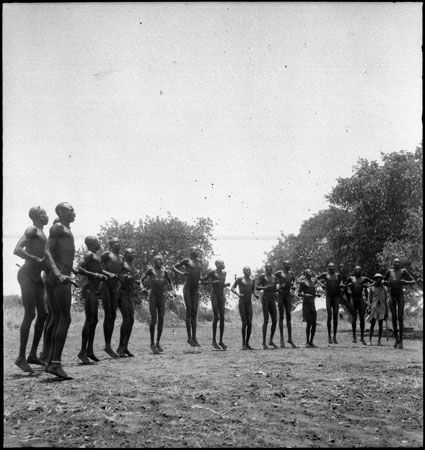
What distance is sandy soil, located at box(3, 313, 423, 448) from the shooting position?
5.14 m

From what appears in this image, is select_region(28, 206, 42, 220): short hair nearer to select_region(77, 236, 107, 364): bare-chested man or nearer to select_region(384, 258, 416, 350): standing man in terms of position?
select_region(77, 236, 107, 364): bare-chested man

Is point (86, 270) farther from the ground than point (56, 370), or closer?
farther from the ground

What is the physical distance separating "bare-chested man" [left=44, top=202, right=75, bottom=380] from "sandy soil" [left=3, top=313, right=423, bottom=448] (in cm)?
33

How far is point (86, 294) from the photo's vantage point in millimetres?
9156

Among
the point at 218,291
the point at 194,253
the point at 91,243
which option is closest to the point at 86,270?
the point at 91,243

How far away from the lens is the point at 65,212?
7.56 meters

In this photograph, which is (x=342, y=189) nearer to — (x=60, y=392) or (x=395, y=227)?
(x=395, y=227)

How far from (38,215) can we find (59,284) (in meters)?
1.40

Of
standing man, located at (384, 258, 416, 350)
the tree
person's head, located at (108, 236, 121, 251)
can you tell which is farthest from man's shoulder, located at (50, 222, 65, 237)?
the tree

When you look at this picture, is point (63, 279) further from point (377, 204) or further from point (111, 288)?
point (377, 204)

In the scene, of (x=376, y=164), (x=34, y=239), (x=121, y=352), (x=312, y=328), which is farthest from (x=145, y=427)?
(x=376, y=164)

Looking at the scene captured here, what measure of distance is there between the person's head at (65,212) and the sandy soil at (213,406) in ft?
6.77

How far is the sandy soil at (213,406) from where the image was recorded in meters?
5.14

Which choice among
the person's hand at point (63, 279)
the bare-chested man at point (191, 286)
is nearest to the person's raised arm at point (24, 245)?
the person's hand at point (63, 279)
